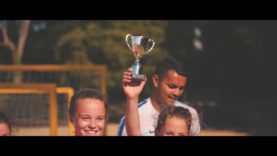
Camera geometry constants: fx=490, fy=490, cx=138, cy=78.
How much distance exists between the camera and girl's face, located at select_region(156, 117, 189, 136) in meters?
3.69

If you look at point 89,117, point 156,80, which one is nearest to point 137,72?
point 156,80

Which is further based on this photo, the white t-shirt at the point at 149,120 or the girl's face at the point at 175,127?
the white t-shirt at the point at 149,120

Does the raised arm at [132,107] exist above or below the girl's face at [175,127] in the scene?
above

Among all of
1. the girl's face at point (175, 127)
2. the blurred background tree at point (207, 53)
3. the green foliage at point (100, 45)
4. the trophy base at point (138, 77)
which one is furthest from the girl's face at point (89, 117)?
the green foliage at point (100, 45)

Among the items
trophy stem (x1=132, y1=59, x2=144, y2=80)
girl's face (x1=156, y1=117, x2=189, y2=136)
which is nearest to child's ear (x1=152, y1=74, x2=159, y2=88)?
Answer: trophy stem (x1=132, y1=59, x2=144, y2=80)

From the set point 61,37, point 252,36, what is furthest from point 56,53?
point 252,36

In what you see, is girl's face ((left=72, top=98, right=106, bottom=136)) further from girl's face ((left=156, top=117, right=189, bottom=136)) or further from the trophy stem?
girl's face ((left=156, top=117, right=189, bottom=136))

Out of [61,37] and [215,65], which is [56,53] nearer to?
[61,37]

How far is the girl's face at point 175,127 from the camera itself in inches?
145

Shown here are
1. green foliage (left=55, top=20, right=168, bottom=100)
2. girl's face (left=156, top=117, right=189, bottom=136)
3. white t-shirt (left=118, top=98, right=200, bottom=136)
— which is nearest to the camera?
girl's face (left=156, top=117, right=189, bottom=136)

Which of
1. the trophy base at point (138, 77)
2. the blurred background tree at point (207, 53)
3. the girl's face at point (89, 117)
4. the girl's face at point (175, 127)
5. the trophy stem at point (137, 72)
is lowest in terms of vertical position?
the girl's face at point (175, 127)

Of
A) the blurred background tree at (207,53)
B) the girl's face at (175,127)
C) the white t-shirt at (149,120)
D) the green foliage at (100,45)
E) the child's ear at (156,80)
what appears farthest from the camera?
the green foliage at (100,45)

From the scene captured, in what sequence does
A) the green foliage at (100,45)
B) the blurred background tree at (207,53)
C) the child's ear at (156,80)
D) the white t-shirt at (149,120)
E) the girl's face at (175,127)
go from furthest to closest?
1. the green foliage at (100,45)
2. the blurred background tree at (207,53)
3. the child's ear at (156,80)
4. the white t-shirt at (149,120)
5. the girl's face at (175,127)

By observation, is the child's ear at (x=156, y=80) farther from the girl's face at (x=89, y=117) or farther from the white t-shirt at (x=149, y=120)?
the girl's face at (x=89, y=117)
